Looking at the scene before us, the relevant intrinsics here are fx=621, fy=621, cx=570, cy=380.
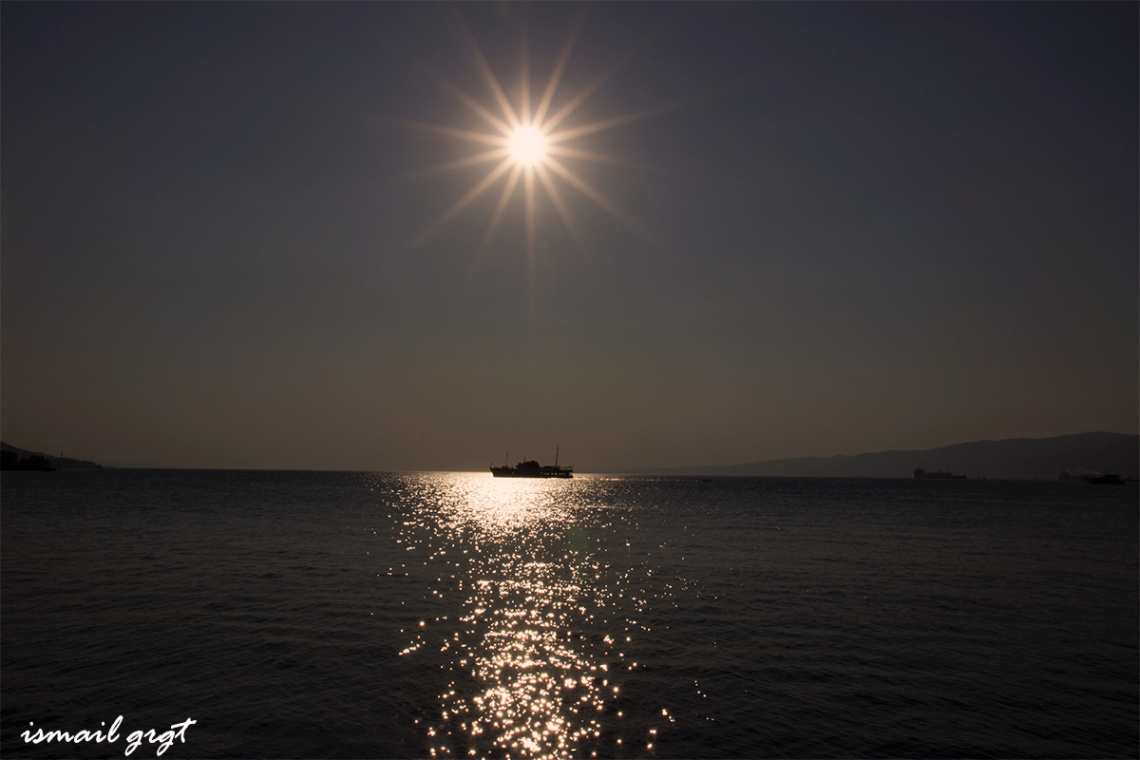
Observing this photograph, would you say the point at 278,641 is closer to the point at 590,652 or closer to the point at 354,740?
the point at 354,740

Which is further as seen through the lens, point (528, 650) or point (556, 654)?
point (528, 650)

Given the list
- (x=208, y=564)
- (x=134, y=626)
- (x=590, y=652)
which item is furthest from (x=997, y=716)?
(x=208, y=564)

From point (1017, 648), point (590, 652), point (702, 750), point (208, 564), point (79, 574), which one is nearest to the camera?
point (702, 750)

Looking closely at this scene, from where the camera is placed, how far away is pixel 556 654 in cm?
2081

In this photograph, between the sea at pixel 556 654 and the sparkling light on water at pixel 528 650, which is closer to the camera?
the sparkling light on water at pixel 528 650

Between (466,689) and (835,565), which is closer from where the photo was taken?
(466,689)

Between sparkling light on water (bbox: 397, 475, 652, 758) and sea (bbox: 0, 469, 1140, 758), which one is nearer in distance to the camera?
sparkling light on water (bbox: 397, 475, 652, 758)

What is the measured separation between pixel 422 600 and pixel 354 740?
47.6 ft

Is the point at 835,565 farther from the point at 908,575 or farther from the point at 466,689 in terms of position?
the point at 466,689

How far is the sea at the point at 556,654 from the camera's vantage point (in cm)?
1502

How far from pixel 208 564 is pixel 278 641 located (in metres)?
19.1

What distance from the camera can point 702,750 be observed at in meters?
14.4

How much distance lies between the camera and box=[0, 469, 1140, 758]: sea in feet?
49.3

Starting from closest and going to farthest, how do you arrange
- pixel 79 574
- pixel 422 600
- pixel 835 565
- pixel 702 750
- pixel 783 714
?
pixel 702 750 < pixel 783 714 < pixel 422 600 < pixel 79 574 < pixel 835 565
